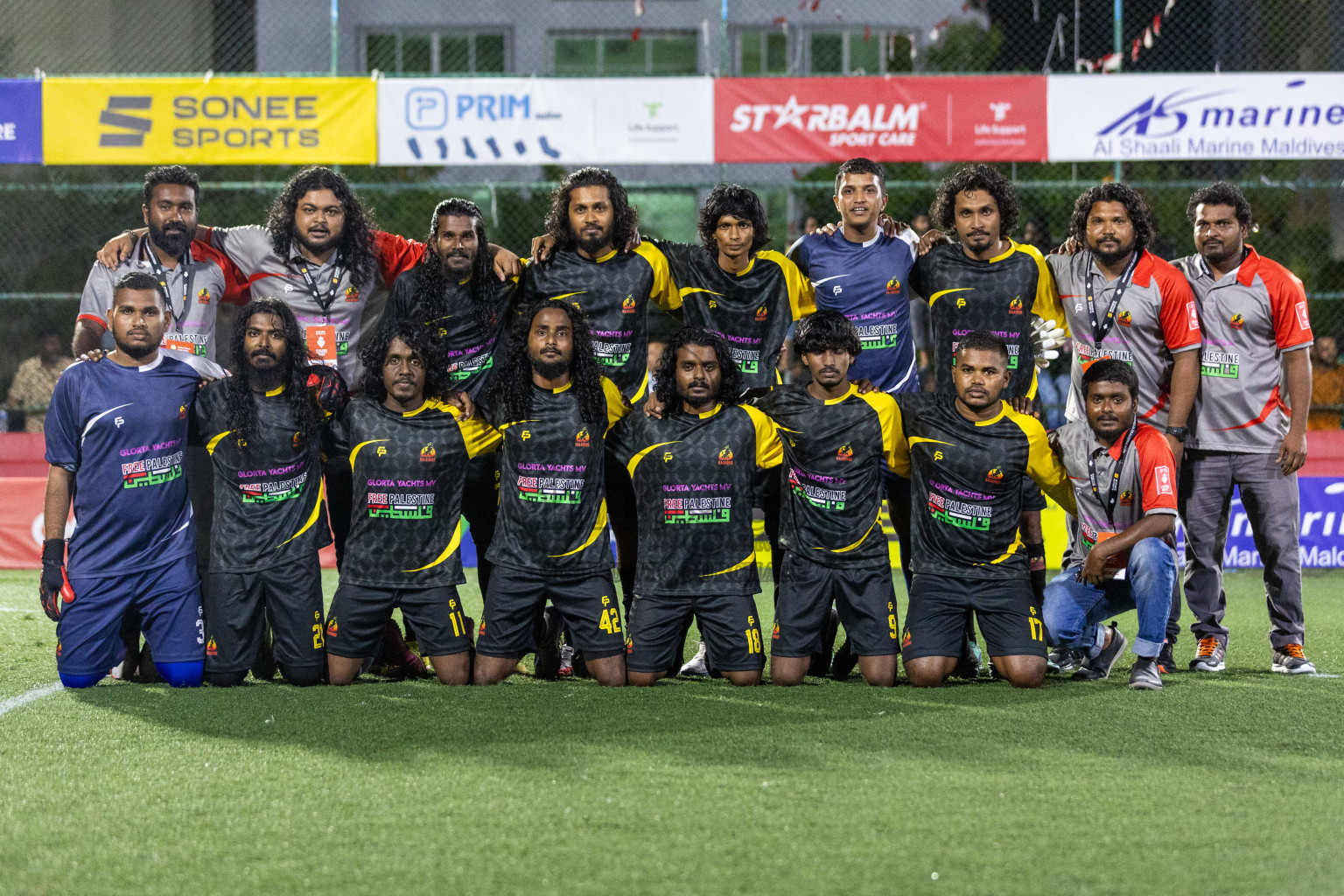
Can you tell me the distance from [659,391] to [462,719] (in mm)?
1613

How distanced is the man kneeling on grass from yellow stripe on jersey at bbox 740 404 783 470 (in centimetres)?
115

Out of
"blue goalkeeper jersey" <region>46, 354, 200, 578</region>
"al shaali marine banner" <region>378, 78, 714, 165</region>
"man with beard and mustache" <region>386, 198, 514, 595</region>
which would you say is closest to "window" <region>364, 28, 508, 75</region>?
"al shaali marine banner" <region>378, 78, 714, 165</region>

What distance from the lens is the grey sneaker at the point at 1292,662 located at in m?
5.71

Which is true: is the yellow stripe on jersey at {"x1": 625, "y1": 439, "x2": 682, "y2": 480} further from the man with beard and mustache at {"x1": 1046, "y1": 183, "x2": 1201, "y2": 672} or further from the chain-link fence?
the chain-link fence

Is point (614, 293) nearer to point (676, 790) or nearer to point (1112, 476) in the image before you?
point (1112, 476)

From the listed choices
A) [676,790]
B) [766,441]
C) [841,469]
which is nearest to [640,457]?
[766,441]

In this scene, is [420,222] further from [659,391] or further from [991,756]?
[991,756]

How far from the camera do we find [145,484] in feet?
18.0

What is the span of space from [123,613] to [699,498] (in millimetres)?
2433

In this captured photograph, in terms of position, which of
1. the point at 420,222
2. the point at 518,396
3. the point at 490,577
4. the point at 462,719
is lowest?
the point at 462,719

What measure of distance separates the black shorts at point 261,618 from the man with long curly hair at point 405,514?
0.10 m

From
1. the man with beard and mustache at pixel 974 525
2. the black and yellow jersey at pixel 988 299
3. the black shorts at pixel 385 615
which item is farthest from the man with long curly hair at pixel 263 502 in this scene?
the black and yellow jersey at pixel 988 299

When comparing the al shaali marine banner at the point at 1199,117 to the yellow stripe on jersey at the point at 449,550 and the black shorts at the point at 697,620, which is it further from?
the yellow stripe on jersey at the point at 449,550

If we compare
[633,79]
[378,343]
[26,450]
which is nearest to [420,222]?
[633,79]
